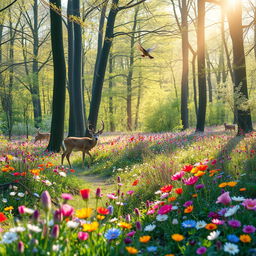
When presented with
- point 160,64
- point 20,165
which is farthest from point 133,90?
point 20,165

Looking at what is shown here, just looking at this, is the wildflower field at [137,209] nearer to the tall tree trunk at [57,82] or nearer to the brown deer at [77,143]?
the brown deer at [77,143]

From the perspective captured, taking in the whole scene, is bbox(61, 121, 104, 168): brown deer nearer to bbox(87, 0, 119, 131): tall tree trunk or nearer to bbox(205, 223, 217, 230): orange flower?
bbox(87, 0, 119, 131): tall tree trunk

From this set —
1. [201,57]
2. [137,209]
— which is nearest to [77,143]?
[137,209]

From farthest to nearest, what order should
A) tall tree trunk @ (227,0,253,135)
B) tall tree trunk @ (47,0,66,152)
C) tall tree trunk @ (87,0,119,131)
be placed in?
tall tree trunk @ (87,0,119,131), tall tree trunk @ (47,0,66,152), tall tree trunk @ (227,0,253,135)

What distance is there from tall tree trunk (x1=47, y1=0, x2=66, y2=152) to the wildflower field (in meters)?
2.50

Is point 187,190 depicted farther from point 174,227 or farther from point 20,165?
point 20,165

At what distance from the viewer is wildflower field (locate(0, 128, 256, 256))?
223 cm

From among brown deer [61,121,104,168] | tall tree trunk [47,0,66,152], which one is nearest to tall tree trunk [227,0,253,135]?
brown deer [61,121,104,168]

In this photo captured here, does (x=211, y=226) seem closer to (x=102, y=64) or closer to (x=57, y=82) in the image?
(x=57, y=82)

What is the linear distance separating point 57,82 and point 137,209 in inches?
388

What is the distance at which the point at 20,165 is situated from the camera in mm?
6207

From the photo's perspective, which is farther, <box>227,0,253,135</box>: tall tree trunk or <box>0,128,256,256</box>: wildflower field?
<box>227,0,253,135</box>: tall tree trunk

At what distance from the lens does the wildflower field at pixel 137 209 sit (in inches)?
88.0

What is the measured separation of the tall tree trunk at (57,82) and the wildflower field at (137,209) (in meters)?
2.50
